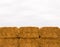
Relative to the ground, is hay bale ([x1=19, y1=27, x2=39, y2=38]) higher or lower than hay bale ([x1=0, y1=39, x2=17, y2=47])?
higher

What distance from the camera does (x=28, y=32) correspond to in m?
6.83

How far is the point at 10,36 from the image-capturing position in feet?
22.5

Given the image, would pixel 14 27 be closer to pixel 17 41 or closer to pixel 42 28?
pixel 17 41

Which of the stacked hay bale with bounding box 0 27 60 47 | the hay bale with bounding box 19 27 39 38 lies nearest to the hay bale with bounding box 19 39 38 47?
the stacked hay bale with bounding box 0 27 60 47

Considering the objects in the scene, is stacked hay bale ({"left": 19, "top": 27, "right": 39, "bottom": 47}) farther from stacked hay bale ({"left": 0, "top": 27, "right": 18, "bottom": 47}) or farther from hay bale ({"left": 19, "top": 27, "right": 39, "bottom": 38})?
stacked hay bale ({"left": 0, "top": 27, "right": 18, "bottom": 47})

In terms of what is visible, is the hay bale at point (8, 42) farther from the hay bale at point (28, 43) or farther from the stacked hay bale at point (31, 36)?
the hay bale at point (28, 43)

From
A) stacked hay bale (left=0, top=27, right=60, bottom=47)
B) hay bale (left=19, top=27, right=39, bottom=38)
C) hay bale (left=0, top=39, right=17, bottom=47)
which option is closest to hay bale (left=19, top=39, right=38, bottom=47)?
stacked hay bale (left=0, top=27, right=60, bottom=47)

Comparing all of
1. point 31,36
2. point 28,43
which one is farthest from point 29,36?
point 28,43

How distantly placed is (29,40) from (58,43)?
1110 millimetres

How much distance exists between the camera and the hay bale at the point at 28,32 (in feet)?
22.4

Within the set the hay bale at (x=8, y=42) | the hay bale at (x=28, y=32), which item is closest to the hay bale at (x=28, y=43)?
the hay bale at (x=28, y=32)

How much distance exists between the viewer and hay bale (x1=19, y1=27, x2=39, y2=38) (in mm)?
6816

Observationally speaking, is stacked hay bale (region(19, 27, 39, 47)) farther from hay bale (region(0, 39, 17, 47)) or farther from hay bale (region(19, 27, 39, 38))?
hay bale (region(0, 39, 17, 47))

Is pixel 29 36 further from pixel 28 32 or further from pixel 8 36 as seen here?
pixel 8 36
